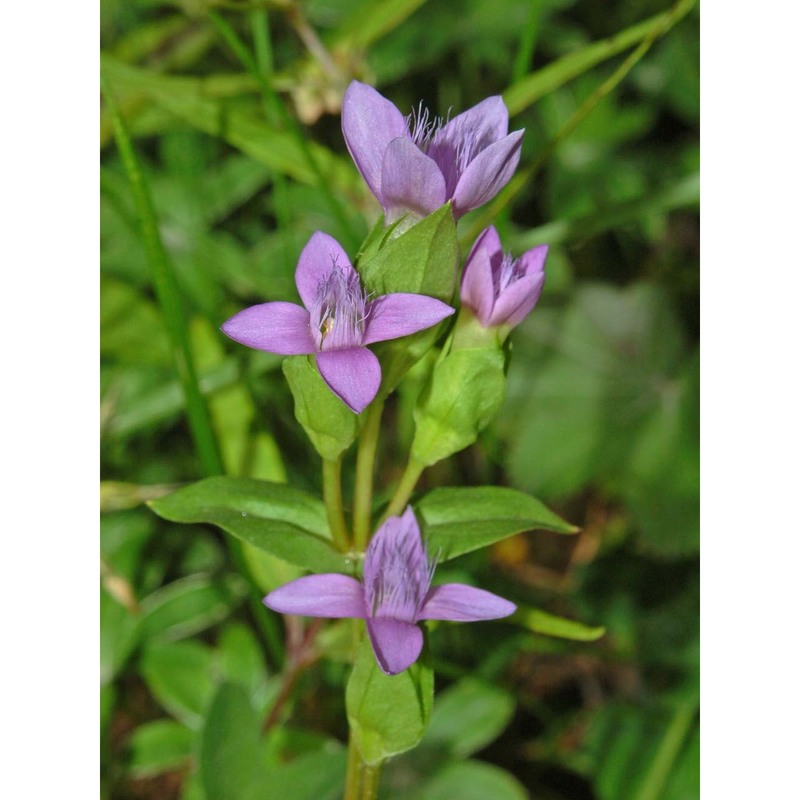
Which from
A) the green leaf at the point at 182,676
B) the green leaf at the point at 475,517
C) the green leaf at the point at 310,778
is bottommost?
the green leaf at the point at 310,778

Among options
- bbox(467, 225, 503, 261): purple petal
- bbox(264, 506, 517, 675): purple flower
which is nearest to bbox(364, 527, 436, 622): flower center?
bbox(264, 506, 517, 675): purple flower

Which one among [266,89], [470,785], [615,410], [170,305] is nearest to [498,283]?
[170,305]

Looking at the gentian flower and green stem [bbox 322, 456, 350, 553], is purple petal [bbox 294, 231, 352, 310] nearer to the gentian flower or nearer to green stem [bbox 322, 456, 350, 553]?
the gentian flower

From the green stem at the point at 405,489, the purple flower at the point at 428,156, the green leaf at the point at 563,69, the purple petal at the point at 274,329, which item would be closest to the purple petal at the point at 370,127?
the purple flower at the point at 428,156

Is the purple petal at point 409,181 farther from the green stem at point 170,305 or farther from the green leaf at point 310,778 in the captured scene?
the green leaf at point 310,778

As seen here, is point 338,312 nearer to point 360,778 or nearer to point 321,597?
point 321,597

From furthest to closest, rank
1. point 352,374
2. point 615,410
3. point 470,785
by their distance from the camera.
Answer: point 615,410 < point 470,785 < point 352,374
